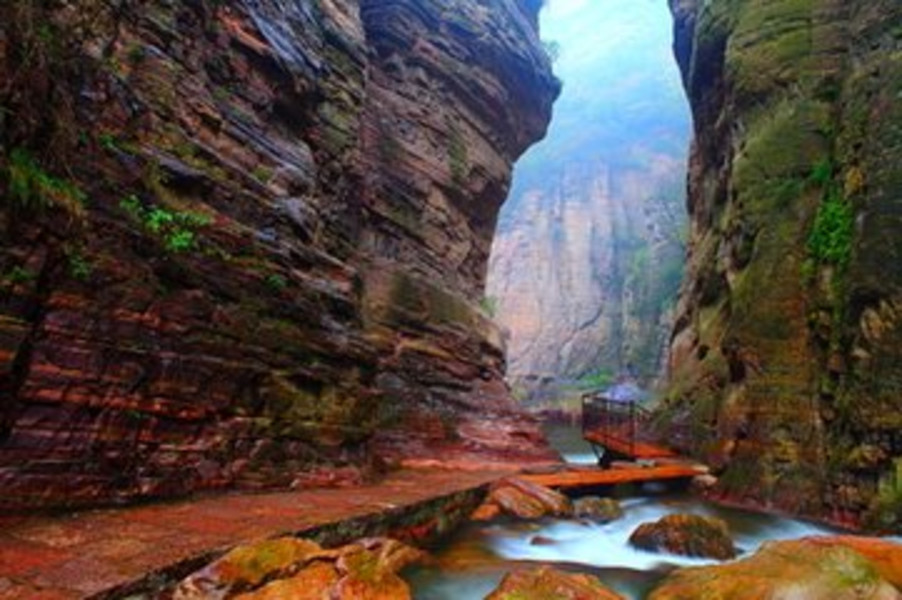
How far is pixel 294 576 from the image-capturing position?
15.6 feet

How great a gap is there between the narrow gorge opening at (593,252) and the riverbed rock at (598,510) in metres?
34.8

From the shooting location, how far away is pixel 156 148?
7.92 meters

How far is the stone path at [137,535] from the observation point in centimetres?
385

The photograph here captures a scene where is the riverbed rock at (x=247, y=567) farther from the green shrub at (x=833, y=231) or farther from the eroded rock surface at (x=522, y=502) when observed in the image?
the green shrub at (x=833, y=231)

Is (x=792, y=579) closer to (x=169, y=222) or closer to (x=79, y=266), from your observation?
(x=79, y=266)

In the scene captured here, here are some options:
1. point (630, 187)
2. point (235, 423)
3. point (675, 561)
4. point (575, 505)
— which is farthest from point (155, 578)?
point (630, 187)

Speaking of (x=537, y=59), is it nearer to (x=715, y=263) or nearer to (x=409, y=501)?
(x=715, y=263)

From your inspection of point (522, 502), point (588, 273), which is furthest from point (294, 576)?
point (588, 273)

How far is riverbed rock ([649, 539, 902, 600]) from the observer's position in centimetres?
539

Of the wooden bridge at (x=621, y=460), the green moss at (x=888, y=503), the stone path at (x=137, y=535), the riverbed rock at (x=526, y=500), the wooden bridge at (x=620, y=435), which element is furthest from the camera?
the wooden bridge at (x=620, y=435)

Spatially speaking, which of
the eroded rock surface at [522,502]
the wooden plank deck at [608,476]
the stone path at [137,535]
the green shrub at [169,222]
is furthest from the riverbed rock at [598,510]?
the green shrub at [169,222]

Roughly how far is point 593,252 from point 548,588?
206 ft

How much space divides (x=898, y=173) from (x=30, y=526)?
13.9 m

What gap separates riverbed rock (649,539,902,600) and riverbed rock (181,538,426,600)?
2861mm
